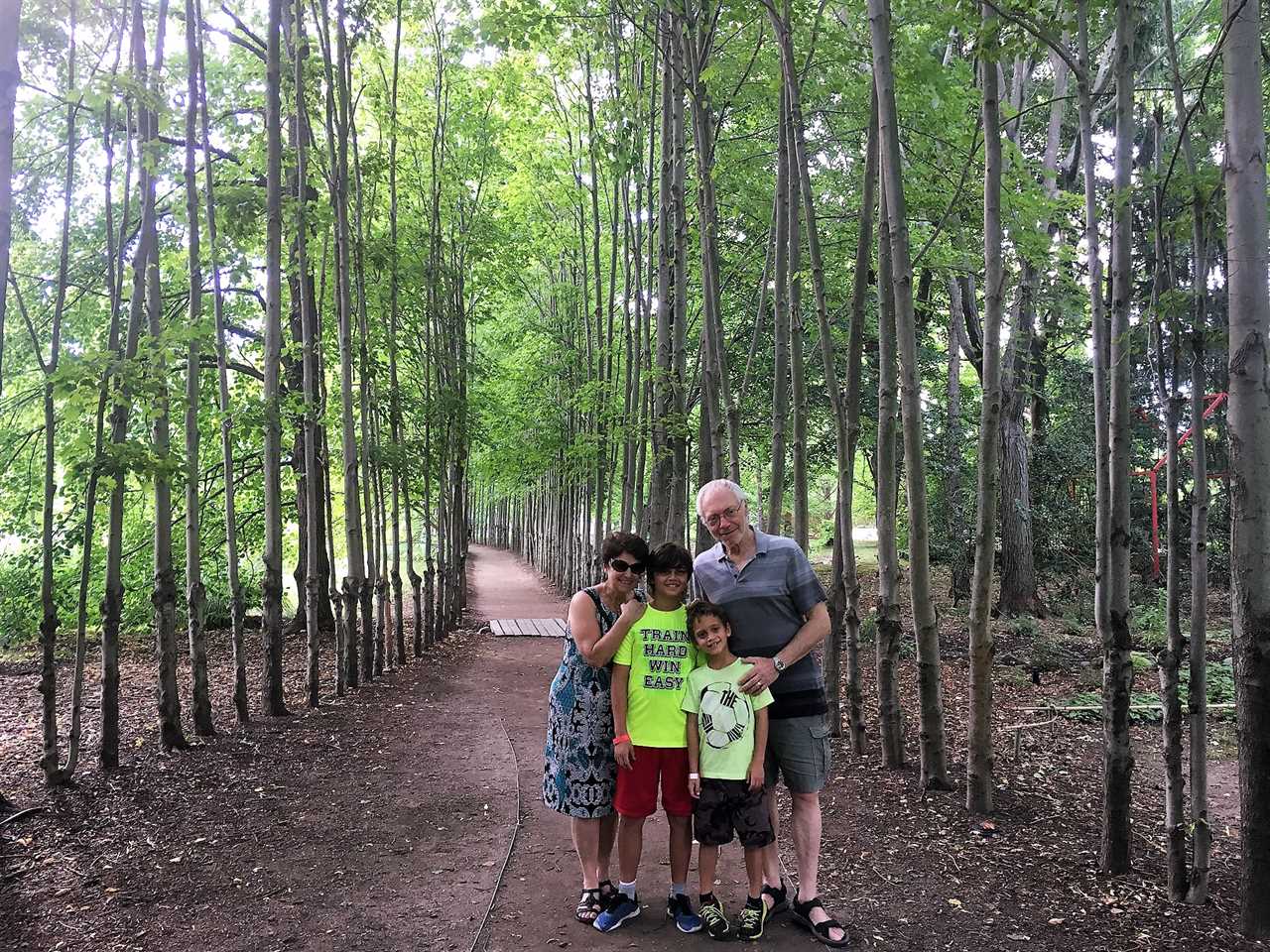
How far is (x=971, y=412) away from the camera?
1584 cm

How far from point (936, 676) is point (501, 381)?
16958 mm

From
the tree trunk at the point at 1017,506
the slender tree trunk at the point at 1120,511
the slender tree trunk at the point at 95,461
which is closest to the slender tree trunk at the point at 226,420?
the slender tree trunk at the point at 95,461

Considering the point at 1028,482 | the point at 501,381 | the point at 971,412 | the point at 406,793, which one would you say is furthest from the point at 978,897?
the point at 501,381

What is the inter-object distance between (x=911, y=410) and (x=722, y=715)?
2670mm

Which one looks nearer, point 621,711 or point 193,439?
point 621,711

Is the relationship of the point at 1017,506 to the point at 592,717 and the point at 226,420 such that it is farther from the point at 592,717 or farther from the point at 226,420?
the point at 592,717

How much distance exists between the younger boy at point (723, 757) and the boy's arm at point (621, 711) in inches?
10.0

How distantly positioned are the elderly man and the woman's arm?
17.4 inches

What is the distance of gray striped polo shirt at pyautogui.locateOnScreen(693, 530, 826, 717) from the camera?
368cm

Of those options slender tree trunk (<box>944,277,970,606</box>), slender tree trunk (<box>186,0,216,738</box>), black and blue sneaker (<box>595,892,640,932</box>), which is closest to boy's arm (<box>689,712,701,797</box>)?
black and blue sneaker (<box>595,892,640,932</box>)

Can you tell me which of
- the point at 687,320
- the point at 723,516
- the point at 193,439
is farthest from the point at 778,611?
the point at 687,320

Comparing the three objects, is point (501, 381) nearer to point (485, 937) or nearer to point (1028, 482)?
point (1028, 482)

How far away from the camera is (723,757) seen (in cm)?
352

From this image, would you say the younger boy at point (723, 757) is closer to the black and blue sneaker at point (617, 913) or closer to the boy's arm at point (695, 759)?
the boy's arm at point (695, 759)
